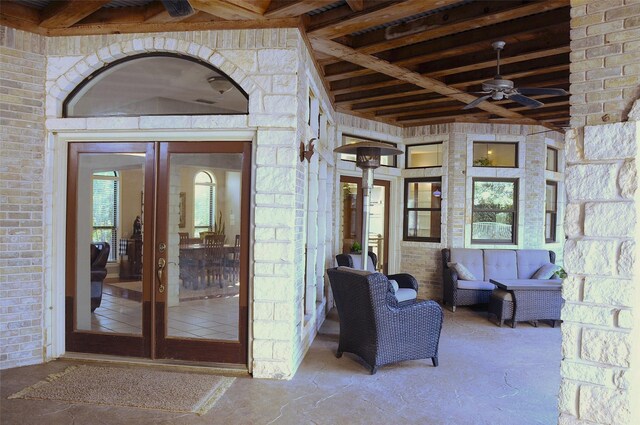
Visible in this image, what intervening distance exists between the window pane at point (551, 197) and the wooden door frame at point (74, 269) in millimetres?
7039

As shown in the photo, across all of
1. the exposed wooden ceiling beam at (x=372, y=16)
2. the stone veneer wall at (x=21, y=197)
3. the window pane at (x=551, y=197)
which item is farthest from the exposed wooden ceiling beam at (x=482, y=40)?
the window pane at (x=551, y=197)

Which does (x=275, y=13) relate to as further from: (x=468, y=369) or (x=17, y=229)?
(x=468, y=369)

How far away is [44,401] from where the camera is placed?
3279mm

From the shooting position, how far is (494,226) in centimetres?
775

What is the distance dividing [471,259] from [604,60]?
17.8 ft

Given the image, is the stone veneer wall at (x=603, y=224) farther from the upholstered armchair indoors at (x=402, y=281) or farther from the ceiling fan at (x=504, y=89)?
the upholstered armchair indoors at (x=402, y=281)

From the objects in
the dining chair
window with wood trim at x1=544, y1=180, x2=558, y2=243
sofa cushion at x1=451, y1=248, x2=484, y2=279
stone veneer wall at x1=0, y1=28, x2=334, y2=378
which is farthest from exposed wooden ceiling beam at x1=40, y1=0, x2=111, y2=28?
window with wood trim at x1=544, y1=180, x2=558, y2=243

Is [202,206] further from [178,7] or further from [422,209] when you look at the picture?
[422,209]

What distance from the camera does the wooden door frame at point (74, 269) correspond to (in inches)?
162

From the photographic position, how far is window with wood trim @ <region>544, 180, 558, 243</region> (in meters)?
8.16

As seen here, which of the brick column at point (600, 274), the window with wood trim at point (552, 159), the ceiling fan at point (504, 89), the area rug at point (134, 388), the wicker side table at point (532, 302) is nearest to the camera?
the brick column at point (600, 274)

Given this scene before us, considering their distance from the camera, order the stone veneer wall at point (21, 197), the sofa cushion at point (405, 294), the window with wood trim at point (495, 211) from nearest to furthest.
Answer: the stone veneer wall at point (21, 197) < the sofa cushion at point (405, 294) < the window with wood trim at point (495, 211)

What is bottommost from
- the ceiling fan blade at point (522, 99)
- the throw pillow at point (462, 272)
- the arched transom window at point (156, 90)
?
the throw pillow at point (462, 272)

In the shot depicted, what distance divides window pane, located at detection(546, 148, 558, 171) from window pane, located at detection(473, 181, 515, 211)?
103 cm
